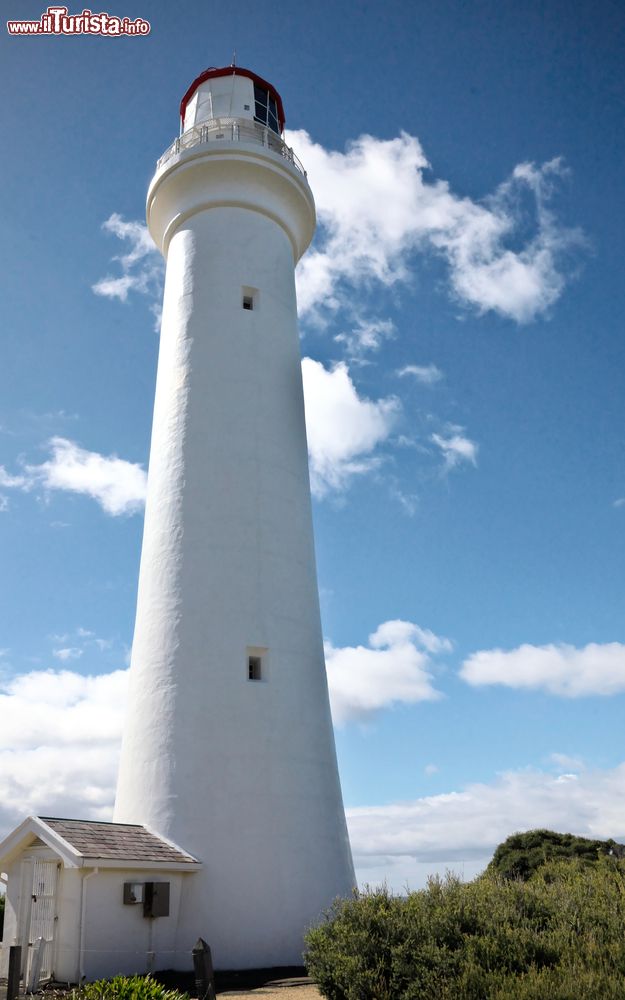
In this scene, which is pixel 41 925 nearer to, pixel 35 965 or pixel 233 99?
pixel 35 965

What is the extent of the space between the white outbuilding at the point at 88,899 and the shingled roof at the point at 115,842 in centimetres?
2

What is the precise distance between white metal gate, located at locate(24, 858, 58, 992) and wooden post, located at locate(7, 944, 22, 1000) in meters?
0.94

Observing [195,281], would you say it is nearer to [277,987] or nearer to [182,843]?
[182,843]

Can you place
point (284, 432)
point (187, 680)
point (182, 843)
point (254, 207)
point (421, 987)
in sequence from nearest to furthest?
point (421, 987) → point (182, 843) → point (187, 680) → point (284, 432) → point (254, 207)

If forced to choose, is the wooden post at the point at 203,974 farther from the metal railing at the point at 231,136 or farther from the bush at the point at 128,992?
the metal railing at the point at 231,136

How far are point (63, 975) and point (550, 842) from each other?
18913 millimetres

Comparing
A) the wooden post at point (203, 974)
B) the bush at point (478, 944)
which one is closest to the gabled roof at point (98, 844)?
the wooden post at point (203, 974)

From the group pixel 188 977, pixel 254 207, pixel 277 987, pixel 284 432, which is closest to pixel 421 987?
pixel 277 987

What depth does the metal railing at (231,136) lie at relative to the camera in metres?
21.0

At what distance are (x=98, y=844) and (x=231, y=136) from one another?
1618 cm

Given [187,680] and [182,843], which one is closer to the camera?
[182,843]

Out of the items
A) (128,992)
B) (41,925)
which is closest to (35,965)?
(41,925)

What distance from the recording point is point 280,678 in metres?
16.3

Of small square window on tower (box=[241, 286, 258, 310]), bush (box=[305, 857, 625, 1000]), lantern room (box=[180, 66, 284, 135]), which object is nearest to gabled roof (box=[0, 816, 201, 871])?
bush (box=[305, 857, 625, 1000])
